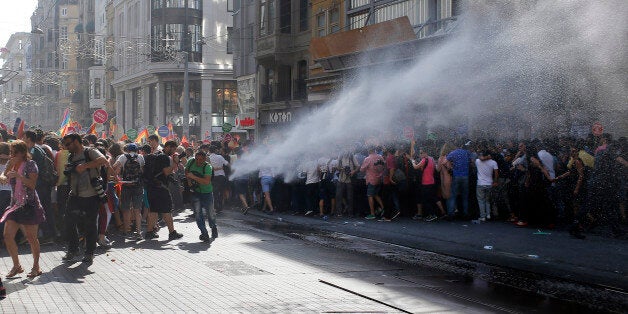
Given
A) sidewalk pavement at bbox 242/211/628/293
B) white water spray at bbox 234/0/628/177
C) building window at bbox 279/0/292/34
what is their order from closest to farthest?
sidewalk pavement at bbox 242/211/628/293
white water spray at bbox 234/0/628/177
building window at bbox 279/0/292/34

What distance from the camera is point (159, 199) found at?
12.9 m

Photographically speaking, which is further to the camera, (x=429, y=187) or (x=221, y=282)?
(x=429, y=187)

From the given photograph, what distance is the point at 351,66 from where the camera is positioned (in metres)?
24.1

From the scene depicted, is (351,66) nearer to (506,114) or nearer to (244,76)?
(506,114)

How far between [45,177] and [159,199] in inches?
87.7

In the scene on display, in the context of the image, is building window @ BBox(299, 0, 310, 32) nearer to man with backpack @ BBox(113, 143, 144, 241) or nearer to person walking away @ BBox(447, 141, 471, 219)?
person walking away @ BBox(447, 141, 471, 219)

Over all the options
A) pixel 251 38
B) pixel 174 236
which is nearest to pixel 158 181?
pixel 174 236

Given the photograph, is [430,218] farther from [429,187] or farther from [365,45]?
[365,45]

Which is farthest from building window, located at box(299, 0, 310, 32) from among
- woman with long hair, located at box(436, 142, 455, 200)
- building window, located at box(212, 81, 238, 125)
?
woman with long hair, located at box(436, 142, 455, 200)

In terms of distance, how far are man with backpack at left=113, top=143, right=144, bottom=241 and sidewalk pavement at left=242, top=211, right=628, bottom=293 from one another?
166 inches

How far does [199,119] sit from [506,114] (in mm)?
35990

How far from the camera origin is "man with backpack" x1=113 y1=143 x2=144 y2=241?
43.6 ft

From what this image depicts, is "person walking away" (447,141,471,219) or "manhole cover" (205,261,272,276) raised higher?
"person walking away" (447,141,471,219)

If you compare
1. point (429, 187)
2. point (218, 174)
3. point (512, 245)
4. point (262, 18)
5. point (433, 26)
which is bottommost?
point (512, 245)
